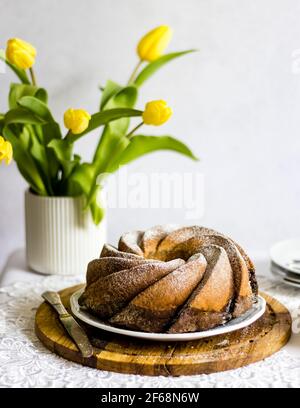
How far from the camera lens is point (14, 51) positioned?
1289 millimetres

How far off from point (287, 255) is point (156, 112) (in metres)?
0.42

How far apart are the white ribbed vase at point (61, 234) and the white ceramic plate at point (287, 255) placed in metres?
0.39

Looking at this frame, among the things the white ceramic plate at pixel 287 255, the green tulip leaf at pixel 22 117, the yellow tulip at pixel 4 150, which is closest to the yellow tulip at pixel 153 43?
the green tulip leaf at pixel 22 117

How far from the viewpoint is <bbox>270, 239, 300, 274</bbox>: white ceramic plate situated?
1347 millimetres

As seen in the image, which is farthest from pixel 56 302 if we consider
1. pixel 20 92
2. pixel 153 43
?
pixel 153 43

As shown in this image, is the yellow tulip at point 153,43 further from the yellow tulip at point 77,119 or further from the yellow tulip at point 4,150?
the yellow tulip at point 4,150

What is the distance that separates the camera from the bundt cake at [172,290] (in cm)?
100

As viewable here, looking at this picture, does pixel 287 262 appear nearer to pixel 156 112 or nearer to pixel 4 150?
pixel 156 112

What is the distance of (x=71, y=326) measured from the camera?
1067 millimetres
